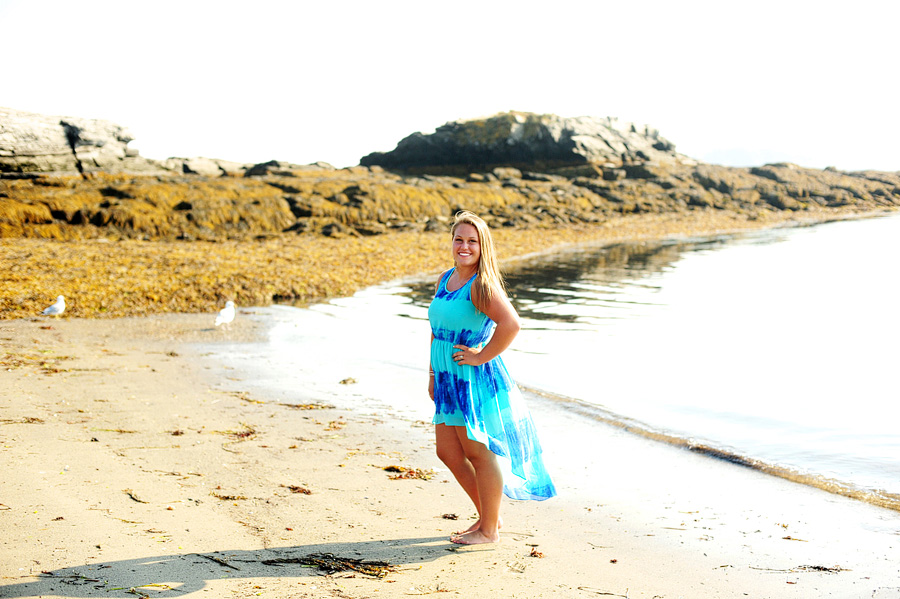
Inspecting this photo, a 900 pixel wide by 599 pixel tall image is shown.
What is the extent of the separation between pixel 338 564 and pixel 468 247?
77.4 inches

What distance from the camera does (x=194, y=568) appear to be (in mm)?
3973

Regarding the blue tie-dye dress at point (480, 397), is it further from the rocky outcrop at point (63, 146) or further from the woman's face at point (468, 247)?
the rocky outcrop at point (63, 146)

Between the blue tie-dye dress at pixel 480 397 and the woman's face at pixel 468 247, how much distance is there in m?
0.13

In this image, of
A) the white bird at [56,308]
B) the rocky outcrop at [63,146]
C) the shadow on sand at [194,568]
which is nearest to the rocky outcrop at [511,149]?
the rocky outcrop at [63,146]

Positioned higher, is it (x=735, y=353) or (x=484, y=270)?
(x=484, y=270)

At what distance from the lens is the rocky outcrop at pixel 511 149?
64.9 metres

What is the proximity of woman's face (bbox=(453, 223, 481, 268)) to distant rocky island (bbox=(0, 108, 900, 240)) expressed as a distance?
Result: 76.8ft

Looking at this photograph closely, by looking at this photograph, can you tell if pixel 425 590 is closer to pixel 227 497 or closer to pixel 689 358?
pixel 227 497

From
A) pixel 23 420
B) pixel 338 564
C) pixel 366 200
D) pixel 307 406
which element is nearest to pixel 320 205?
pixel 366 200

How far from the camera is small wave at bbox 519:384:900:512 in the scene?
19.8ft

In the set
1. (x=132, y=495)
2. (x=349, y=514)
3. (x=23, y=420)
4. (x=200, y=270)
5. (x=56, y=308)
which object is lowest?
(x=349, y=514)

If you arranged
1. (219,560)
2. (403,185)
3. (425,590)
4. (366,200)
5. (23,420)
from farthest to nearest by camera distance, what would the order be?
(403,185), (366,200), (23,420), (219,560), (425,590)

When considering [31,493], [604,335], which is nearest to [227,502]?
[31,493]

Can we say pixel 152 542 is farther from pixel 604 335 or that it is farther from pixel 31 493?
pixel 604 335
